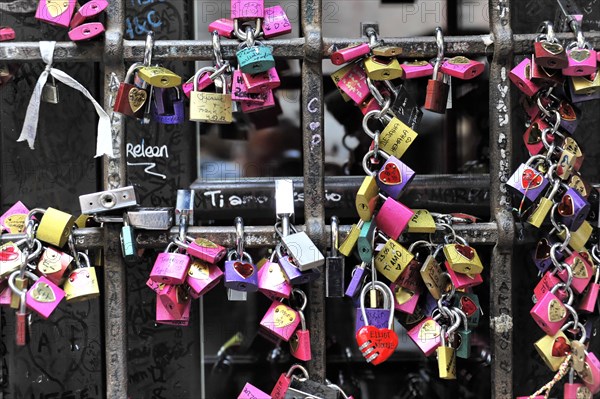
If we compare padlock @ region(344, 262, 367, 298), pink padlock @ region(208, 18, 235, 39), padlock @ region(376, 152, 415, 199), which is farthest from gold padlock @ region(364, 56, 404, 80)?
padlock @ region(344, 262, 367, 298)

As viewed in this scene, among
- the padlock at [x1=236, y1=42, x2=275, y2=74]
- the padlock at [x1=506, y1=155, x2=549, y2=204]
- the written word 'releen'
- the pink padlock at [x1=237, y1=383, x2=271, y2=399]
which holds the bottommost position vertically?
the pink padlock at [x1=237, y1=383, x2=271, y2=399]

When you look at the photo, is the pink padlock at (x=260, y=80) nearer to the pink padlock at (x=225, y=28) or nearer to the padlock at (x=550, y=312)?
the pink padlock at (x=225, y=28)

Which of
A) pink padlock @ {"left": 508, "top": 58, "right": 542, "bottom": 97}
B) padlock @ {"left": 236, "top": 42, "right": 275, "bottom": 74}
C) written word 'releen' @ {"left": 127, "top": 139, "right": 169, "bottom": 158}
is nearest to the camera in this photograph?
padlock @ {"left": 236, "top": 42, "right": 275, "bottom": 74}

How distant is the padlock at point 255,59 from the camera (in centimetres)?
148

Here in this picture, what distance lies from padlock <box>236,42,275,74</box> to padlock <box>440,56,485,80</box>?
37 cm

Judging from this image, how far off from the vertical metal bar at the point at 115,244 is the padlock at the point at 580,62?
3.09 feet

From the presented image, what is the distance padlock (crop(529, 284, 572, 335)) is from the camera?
1559mm

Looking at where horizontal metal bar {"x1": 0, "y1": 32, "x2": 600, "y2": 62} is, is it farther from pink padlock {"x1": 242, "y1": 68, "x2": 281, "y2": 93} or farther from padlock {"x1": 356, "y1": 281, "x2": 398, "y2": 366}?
padlock {"x1": 356, "y1": 281, "x2": 398, "y2": 366}

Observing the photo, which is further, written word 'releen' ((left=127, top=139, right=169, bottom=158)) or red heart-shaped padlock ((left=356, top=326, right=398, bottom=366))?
written word 'releen' ((left=127, top=139, right=169, bottom=158))

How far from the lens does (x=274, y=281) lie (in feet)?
5.01

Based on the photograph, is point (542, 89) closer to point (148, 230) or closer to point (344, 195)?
point (344, 195)

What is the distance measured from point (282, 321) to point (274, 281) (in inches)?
3.4

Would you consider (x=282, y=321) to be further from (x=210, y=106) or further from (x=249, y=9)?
(x=249, y=9)

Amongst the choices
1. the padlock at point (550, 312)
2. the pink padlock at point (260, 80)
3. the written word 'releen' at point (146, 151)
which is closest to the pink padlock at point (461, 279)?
the padlock at point (550, 312)
